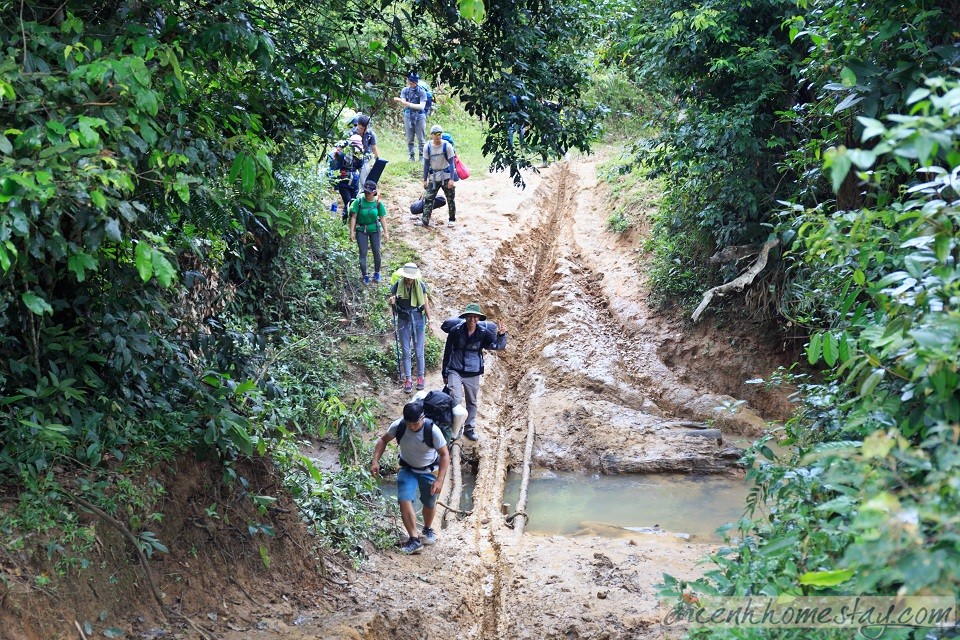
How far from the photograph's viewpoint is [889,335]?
3.33 m

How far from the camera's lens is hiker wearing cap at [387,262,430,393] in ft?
32.2

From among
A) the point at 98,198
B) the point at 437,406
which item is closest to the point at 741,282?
the point at 437,406

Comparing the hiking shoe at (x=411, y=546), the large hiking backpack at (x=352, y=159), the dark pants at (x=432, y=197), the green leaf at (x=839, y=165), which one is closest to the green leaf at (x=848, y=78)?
the green leaf at (x=839, y=165)

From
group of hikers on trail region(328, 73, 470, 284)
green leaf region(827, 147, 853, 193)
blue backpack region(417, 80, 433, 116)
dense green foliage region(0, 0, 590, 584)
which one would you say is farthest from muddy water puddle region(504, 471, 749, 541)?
blue backpack region(417, 80, 433, 116)

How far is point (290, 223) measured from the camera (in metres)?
5.87

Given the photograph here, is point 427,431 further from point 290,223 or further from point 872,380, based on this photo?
point 872,380

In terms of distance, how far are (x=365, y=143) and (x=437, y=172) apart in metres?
1.38

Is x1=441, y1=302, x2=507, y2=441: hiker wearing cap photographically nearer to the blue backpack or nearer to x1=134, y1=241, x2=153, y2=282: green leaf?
x1=134, y1=241, x2=153, y2=282: green leaf

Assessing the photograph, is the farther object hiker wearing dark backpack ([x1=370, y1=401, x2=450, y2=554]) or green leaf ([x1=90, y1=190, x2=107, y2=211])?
hiker wearing dark backpack ([x1=370, y1=401, x2=450, y2=554])

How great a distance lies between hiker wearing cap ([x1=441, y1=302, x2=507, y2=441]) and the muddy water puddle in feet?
4.46

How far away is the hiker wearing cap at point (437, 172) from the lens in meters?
12.9

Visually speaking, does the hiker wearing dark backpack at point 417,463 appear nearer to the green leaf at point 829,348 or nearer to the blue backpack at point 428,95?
the green leaf at point 829,348

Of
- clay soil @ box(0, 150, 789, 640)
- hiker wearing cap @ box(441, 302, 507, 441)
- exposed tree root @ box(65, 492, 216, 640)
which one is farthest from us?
hiker wearing cap @ box(441, 302, 507, 441)

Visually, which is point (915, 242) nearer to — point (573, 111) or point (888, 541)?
point (888, 541)
